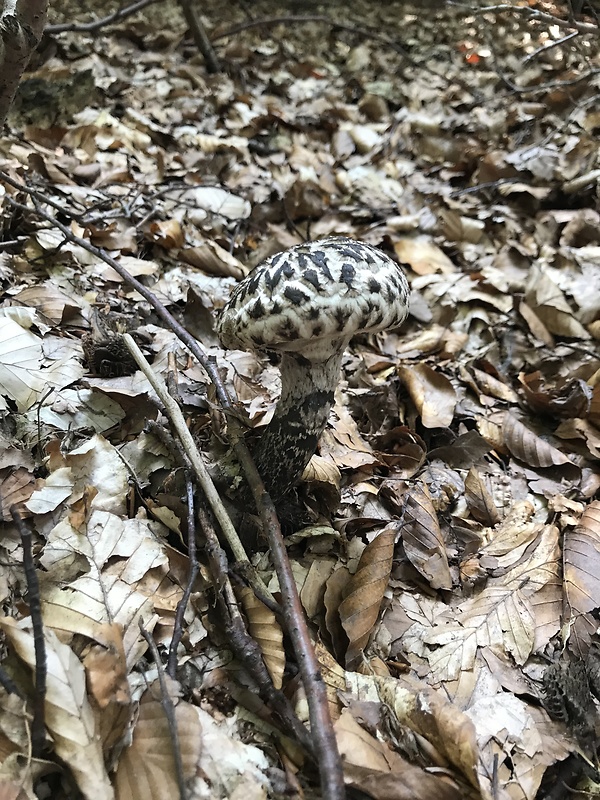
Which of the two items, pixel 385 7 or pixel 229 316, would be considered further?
pixel 385 7

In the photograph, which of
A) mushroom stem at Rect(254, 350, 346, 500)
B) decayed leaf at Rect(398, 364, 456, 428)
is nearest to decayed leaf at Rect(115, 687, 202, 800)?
mushroom stem at Rect(254, 350, 346, 500)

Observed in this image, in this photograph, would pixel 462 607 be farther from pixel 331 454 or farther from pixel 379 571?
pixel 331 454

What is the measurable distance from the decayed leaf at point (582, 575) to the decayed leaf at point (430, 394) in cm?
76

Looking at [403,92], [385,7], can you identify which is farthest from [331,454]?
[385,7]

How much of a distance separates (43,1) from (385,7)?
9.30 meters

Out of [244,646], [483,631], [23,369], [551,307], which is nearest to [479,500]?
[483,631]

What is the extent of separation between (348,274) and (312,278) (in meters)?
0.10

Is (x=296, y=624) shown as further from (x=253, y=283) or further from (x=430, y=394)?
(x=430, y=394)

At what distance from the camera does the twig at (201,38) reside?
5.84 metres

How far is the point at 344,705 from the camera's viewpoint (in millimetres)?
1510

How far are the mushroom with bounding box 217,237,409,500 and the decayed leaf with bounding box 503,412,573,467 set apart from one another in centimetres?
125

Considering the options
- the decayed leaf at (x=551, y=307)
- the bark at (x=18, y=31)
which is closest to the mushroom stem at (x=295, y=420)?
the bark at (x=18, y=31)

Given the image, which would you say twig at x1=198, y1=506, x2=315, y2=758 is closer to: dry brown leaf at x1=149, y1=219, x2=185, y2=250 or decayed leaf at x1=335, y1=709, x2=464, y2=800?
decayed leaf at x1=335, y1=709, x2=464, y2=800

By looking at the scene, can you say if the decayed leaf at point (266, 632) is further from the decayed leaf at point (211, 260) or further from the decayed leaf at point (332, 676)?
the decayed leaf at point (211, 260)
